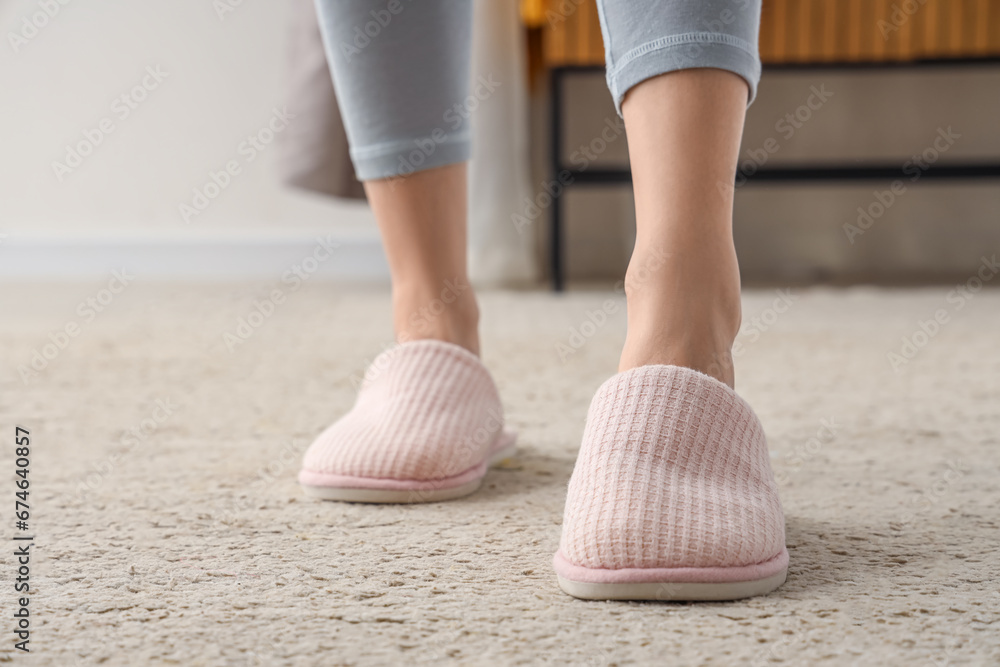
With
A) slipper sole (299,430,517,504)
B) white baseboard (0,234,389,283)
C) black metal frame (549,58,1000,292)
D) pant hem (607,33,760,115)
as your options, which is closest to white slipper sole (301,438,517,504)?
slipper sole (299,430,517,504)

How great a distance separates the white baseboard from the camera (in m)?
1.94

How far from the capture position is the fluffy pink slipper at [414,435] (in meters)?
0.53

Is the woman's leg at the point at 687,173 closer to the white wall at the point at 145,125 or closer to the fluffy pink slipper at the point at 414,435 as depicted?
the fluffy pink slipper at the point at 414,435

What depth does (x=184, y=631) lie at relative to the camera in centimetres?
36

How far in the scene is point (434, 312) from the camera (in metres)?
0.61

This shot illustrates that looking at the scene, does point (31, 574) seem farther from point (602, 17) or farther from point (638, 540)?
point (602, 17)

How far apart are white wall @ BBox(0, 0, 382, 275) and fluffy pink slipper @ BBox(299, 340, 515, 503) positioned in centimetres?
141

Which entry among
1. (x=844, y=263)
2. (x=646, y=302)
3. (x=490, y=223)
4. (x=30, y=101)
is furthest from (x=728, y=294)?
(x=30, y=101)

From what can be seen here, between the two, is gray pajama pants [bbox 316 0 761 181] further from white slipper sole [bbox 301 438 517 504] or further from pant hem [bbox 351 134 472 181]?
white slipper sole [bbox 301 438 517 504]

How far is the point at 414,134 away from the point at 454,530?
255mm

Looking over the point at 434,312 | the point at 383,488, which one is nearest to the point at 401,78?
the point at 434,312

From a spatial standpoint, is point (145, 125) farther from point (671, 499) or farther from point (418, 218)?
point (671, 499)

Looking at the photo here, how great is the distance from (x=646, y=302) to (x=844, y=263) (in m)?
1.72

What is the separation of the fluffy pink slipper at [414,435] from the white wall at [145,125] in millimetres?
1411
